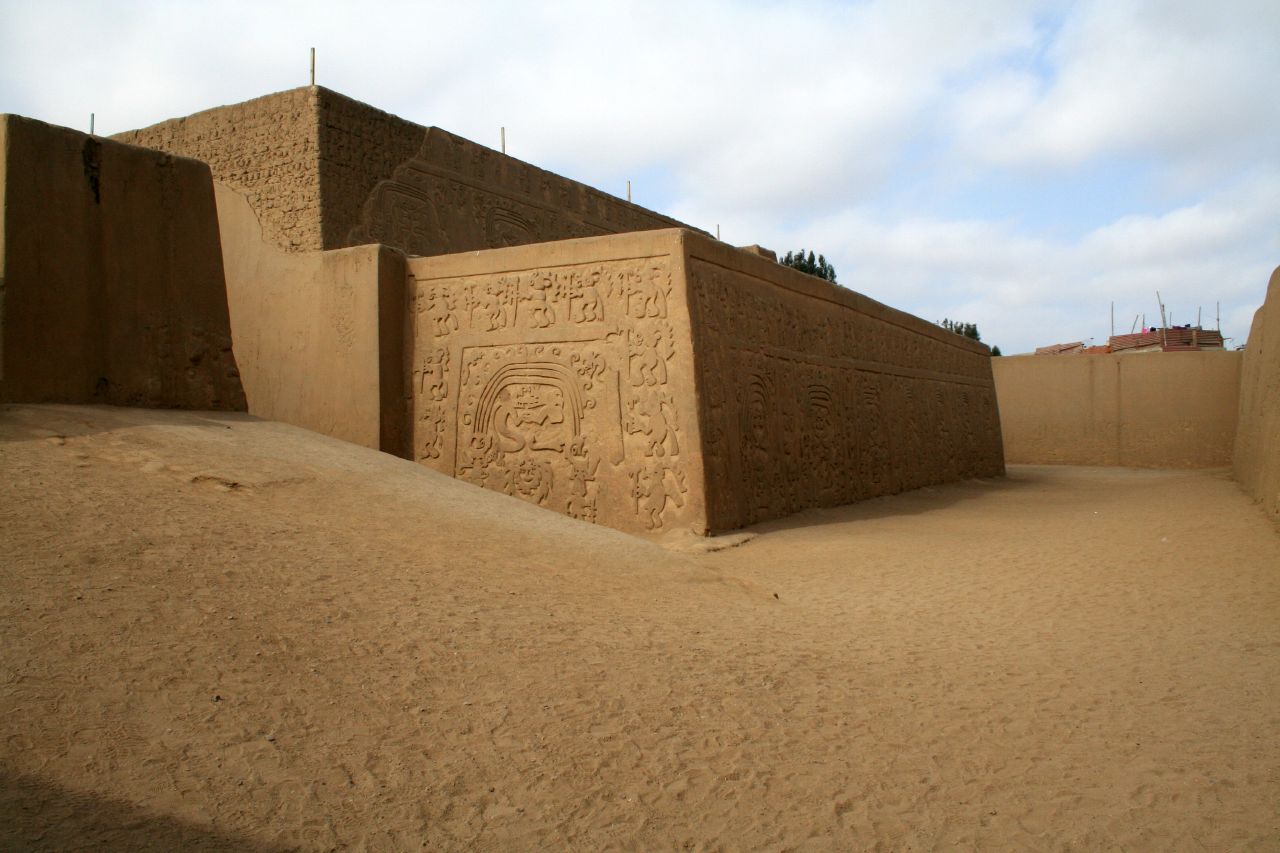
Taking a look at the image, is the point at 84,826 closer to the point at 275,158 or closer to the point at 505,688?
the point at 505,688

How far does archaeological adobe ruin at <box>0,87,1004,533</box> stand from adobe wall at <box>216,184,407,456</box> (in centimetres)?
2

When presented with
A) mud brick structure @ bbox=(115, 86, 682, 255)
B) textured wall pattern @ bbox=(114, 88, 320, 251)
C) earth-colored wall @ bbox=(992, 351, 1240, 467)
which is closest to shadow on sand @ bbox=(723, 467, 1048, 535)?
earth-colored wall @ bbox=(992, 351, 1240, 467)

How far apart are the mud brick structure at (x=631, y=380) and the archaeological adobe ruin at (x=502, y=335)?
0.02 m

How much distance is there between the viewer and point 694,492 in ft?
24.4

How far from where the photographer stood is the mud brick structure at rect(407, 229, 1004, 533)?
24.9ft

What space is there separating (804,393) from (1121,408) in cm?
1194

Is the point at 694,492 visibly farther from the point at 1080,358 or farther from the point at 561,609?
the point at 1080,358

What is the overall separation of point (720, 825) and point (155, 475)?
2.77 metres

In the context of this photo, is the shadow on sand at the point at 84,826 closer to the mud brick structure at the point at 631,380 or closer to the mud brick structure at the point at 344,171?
the mud brick structure at the point at 631,380

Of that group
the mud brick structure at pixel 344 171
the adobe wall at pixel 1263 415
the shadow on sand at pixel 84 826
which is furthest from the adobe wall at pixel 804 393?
the shadow on sand at pixel 84 826

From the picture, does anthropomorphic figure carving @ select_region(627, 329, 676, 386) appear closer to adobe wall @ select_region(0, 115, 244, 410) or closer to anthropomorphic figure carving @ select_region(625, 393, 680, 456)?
anthropomorphic figure carving @ select_region(625, 393, 680, 456)

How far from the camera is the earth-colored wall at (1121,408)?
58.9 ft

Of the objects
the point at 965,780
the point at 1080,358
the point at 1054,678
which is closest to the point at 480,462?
the point at 1054,678

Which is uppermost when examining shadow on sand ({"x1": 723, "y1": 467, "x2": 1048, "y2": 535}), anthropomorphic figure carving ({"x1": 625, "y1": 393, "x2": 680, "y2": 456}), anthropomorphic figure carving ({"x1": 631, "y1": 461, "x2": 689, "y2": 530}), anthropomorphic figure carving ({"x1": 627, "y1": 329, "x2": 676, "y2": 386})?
anthropomorphic figure carving ({"x1": 627, "y1": 329, "x2": 676, "y2": 386})
